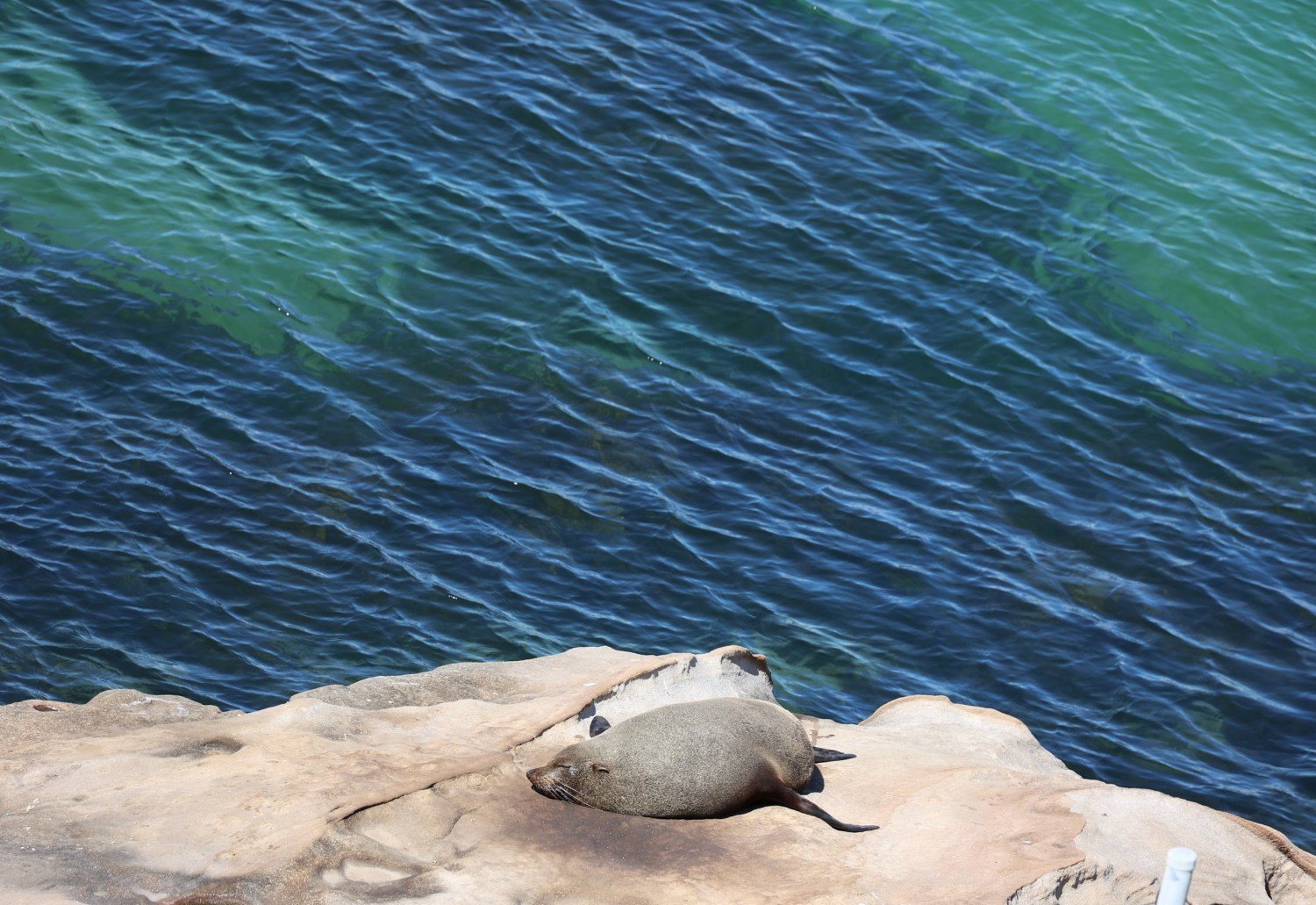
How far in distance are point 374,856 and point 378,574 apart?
6724 millimetres

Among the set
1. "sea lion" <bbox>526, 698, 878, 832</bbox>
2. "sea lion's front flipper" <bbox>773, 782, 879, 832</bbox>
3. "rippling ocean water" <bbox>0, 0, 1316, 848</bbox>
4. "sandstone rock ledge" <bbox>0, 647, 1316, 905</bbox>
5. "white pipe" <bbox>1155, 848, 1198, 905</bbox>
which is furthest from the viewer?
"rippling ocean water" <bbox>0, 0, 1316, 848</bbox>

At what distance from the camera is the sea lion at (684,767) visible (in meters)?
8.60

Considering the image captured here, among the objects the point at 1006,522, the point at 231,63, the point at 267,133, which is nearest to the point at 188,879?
the point at 1006,522

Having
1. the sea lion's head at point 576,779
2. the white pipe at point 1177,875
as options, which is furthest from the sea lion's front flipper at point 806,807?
the white pipe at point 1177,875

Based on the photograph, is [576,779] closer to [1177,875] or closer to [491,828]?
[491,828]

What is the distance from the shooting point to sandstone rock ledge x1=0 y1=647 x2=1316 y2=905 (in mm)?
7535

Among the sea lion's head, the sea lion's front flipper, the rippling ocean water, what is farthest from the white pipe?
the rippling ocean water

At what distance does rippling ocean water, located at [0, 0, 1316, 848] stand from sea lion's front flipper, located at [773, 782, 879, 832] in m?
5.14

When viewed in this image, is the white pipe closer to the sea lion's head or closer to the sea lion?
the sea lion

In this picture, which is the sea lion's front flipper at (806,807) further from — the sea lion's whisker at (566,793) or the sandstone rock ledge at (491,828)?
the sea lion's whisker at (566,793)

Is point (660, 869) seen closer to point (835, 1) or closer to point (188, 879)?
point (188, 879)

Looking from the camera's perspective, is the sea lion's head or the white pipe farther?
the sea lion's head

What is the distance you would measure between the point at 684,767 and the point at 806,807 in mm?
816

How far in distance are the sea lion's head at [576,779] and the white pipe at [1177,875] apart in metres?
3.57
